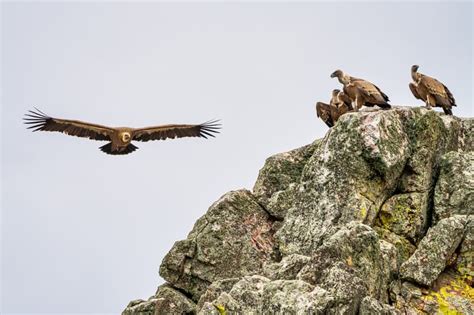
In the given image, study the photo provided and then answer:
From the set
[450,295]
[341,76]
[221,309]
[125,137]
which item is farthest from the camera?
[125,137]

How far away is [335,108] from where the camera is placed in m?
29.7

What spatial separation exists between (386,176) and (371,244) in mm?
3485

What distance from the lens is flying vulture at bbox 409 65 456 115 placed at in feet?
90.6

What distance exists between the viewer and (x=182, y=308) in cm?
2450

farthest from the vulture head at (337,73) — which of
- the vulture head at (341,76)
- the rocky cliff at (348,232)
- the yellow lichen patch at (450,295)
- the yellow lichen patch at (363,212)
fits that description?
the yellow lichen patch at (450,295)

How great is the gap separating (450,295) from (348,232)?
2840 millimetres

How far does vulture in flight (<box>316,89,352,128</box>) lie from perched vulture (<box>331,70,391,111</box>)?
0.54 meters

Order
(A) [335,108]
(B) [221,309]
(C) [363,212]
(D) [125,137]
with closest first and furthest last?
(B) [221,309]
(C) [363,212]
(A) [335,108]
(D) [125,137]

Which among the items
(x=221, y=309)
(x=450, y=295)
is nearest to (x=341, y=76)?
(x=450, y=295)

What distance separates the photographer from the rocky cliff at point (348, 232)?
2019 centimetres

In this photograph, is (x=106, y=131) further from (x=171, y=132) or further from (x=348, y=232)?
(x=348, y=232)

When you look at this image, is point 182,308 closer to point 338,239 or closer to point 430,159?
point 338,239

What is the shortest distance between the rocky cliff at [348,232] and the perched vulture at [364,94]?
153 cm

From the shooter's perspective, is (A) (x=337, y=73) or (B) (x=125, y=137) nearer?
(A) (x=337, y=73)
